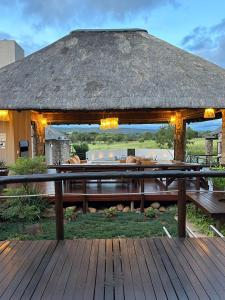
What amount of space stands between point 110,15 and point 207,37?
20343mm

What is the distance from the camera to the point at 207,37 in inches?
1415

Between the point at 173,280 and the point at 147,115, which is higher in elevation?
the point at 147,115

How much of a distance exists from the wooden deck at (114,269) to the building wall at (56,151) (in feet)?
39.0

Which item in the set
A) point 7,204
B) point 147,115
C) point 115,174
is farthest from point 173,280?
point 147,115

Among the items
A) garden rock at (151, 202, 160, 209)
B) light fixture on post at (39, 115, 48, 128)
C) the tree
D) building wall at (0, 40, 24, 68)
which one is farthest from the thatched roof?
the tree

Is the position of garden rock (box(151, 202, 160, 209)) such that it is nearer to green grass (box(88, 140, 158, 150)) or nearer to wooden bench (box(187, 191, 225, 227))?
wooden bench (box(187, 191, 225, 227))

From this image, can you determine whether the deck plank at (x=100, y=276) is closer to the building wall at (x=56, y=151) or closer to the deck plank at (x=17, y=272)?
the deck plank at (x=17, y=272)

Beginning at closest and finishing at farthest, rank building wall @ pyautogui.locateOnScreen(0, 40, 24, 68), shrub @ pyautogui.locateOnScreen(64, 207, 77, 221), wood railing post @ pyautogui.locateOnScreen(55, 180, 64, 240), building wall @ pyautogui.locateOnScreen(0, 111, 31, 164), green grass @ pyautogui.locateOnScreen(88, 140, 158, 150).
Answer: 1. wood railing post @ pyautogui.locateOnScreen(55, 180, 64, 240)
2. shrub @ pyautogui.locateOnScreen(64, 207, 77, 221)
3. building wall @ pyautogui.locateOnScreen(0, 111, 31, 164)
4. building wall @ pyautogui.locateOnScreen(0, 40, 24, 68)
5. green grass @ pyautogui.locateOnScreen(88, 140, 158, 150)

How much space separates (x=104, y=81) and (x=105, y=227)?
412cm

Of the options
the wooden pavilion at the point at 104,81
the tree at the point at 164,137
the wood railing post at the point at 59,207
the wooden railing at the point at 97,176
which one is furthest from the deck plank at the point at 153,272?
the tree at the point at 164,137

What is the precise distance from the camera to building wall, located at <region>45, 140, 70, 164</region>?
15.6 m

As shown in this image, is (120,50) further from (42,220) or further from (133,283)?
(133,283)

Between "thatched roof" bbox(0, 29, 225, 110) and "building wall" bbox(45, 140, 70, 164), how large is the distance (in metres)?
6.42

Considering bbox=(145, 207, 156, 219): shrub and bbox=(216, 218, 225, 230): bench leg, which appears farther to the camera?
bbox=(145, 207, 156, 219): shrub
